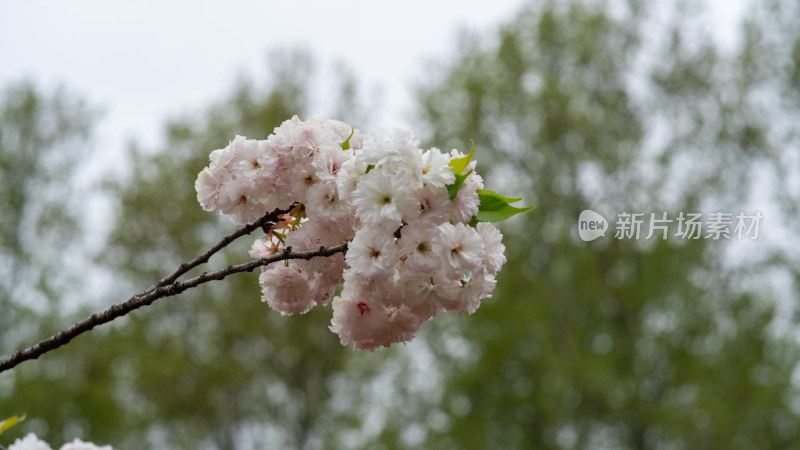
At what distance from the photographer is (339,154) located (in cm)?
192

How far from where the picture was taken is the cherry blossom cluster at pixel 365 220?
172cm

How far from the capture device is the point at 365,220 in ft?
5.60

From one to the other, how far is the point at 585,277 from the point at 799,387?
3.22m

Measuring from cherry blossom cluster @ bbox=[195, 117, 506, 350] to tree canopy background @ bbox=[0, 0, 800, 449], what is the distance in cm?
927

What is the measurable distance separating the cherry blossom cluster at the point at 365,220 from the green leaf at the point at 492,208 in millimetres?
27

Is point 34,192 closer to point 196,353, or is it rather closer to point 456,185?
point 196,353

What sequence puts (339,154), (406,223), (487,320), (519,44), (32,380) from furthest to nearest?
1. (519,44)
2. (487,320)
3. (32,380)
4. (339,154)
5. (406,223)

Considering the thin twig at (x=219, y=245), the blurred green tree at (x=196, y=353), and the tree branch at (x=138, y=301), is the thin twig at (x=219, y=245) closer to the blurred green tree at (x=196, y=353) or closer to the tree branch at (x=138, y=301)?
the tree branch at (x=138, y=301)

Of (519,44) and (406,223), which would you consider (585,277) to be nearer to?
(519,44)

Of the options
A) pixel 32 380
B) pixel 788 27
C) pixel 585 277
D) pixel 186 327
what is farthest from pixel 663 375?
pixel 32 380

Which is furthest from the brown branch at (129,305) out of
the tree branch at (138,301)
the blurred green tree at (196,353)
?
the blurred green tree at (196,353)

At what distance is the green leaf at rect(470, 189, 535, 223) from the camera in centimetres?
181

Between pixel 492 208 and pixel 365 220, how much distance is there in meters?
0.29

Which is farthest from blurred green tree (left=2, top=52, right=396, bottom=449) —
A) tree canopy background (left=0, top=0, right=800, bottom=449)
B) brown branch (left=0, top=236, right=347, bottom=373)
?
brown branch (left=0, top=236, right=347, bottom=373)
